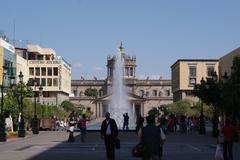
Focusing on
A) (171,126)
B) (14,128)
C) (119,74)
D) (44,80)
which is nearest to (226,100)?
(171,126)

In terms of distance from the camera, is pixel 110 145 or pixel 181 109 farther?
pixel 181 109

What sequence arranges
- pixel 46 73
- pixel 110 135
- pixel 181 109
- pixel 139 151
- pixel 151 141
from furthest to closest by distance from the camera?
pixel 46 73 → pixel 181 109 → pixel 110 135 → pixel 139 151 → pixel 151 141

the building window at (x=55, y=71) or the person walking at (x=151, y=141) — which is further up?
the building window at (x=55, y=71)

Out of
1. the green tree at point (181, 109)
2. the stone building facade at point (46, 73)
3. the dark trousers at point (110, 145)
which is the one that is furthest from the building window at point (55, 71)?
the dark trousers at point (110, 145)

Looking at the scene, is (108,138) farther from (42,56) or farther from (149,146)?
(42,56)

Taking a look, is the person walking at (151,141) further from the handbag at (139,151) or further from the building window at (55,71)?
the building window at (55,71)

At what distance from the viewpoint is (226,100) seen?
46469 mm

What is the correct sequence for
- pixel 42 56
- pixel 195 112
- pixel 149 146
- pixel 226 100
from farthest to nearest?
1. pixel 42 56
2. pixel 195 112
3. pixel 226 100
4. pixel 149 146

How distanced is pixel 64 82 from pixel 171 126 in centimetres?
9743

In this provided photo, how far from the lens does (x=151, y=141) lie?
1584 centimetres

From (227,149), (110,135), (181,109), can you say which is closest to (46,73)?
(181,109)

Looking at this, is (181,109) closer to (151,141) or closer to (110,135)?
(110,135)

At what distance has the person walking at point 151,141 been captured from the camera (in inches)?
619

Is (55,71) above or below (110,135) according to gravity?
above
